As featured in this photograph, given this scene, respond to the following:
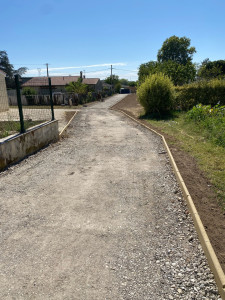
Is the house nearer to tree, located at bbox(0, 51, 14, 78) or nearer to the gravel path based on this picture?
tree, located at bbox(0, 51, 14, 78)

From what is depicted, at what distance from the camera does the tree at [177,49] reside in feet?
236

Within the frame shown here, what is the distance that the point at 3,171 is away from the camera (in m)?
5.92

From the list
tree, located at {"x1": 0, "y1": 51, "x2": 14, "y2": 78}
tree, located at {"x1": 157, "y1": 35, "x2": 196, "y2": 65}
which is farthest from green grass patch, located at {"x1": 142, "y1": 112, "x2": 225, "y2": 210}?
tree, located at {"x1": 157, "y1": 35, "x2": 196, "y2": 65}

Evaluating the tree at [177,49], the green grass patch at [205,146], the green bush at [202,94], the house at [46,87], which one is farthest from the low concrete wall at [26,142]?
the tree at [177,49]

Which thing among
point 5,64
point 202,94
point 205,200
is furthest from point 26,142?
point 5,64

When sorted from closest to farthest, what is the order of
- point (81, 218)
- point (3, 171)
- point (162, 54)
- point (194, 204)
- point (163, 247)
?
1. point (163, 247)
2. point (81, 218)
3. point (194, 204)
4. point (3, 171)
5. point (162, 54)

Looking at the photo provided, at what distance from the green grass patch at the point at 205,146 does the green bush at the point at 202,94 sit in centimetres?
505

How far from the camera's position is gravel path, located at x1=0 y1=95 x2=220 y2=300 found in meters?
2.52

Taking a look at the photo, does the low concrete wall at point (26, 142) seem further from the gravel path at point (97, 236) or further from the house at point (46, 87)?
the house at point (46, 87)

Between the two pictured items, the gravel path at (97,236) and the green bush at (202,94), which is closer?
the gravel path at (97,236)

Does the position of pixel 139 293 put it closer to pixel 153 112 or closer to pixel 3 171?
pixel 3 171

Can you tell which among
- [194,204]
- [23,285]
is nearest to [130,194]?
[194,204]

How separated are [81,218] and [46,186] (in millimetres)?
1680

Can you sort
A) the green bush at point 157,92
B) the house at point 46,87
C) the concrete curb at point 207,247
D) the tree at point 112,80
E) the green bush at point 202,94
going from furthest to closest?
the tree at point 112,80, the house at point 46,87, the green bush at point 202,94, the green bush at point 157,92, the concrete curb at point 207,247
